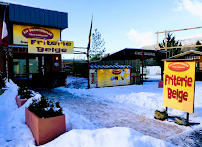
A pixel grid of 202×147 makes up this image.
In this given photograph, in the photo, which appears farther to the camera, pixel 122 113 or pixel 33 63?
pixel 33 63

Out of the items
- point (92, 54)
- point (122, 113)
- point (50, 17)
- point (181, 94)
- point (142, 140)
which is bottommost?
point (122, 113)

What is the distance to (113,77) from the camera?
1559cm

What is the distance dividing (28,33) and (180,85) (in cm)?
1501

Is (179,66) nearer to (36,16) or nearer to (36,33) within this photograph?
(36,16)

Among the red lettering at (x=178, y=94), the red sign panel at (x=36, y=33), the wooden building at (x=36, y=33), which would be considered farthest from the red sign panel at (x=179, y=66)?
→ the red sign panel at (x=36, y=33)

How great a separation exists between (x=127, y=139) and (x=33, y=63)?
87.5ft

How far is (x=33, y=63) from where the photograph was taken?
88.9 feet

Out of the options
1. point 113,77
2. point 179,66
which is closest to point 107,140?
point 179,66

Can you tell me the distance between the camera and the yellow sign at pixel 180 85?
5.91 meters

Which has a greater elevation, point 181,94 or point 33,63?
point 33,63

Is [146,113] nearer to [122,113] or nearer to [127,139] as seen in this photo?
[122,113]

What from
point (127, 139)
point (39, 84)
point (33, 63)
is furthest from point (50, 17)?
point (127, 139)

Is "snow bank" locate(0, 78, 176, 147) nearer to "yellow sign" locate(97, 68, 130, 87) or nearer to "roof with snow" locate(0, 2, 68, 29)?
"yellow sign" locate(97, 68, 130, 87)

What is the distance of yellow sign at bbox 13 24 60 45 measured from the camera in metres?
15.6
